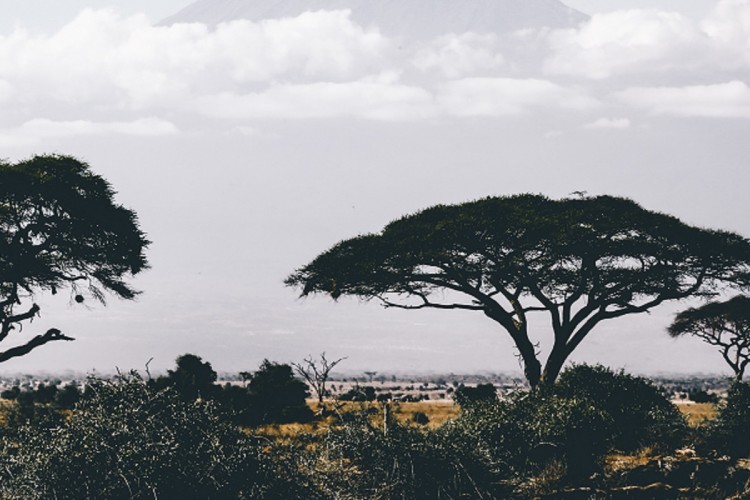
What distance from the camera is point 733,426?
2342cm

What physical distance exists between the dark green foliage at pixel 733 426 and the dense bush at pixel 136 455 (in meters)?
10.0

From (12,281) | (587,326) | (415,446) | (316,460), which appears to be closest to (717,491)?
(415,446)

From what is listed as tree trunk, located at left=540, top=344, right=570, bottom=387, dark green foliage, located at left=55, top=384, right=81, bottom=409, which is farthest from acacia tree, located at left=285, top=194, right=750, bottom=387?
dark green foliage, located at left=55, top=384, right=81, bottom=409

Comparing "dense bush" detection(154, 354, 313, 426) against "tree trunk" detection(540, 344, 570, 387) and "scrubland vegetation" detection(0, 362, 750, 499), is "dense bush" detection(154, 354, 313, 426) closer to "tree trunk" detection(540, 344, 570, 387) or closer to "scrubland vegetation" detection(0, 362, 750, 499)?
"tree trunk" detection(540, 344, 570, 387)

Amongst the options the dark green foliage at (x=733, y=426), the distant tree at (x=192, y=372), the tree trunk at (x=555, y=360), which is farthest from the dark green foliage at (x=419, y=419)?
the dark green foliage at (x=733, y=426)

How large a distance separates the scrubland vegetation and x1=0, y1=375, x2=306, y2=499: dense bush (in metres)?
0.02

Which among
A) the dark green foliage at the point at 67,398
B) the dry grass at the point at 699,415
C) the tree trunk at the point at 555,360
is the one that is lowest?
the dark green foliage at the point at 67,398

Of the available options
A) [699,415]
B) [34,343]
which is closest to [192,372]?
[34,343]

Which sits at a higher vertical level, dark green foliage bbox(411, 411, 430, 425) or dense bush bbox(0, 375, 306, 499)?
dense bush bbox(0, 375, 306, 499)

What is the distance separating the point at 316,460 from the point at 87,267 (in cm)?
2396

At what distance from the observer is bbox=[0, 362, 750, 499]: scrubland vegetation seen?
1309 centimetres

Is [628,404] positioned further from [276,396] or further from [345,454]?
[276,396]

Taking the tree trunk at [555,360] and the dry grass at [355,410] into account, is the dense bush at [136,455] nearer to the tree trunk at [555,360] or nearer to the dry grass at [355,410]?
the dry grass at [355,410]

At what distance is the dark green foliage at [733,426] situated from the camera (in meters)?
20.1
